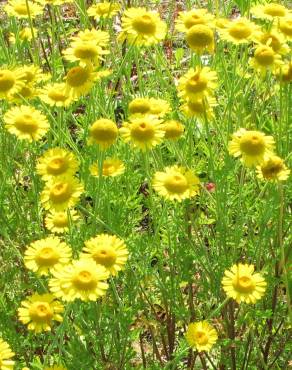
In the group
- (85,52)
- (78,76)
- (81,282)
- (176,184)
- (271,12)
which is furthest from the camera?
(271,12)

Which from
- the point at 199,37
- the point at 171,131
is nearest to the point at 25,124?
the point at 171,131

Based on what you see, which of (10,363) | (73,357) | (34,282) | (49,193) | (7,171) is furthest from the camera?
(34,282)

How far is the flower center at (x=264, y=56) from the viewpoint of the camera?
170 cm

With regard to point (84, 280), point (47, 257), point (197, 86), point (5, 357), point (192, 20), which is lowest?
point (5, 357)

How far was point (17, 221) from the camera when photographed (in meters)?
2.03

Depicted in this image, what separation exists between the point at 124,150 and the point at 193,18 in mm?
421

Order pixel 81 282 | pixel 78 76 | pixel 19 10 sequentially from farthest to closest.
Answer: pixel 19 10 < pixel 78 76 < pixel 81 282

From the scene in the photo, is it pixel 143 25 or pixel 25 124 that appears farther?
pixel 143 25

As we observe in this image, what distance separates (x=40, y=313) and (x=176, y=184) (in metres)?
0.40

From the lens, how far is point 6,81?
5.82ft

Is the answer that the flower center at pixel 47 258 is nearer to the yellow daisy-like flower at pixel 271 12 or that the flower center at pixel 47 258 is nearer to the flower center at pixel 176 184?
the flower center at pixel 176 184

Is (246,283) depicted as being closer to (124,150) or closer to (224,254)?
(224,254)

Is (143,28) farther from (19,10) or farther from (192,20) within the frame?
(19,10)

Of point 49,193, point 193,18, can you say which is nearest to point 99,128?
point 49,193
